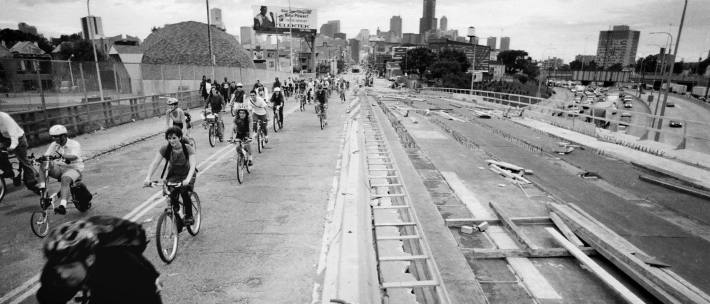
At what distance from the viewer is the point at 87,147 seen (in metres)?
13.5

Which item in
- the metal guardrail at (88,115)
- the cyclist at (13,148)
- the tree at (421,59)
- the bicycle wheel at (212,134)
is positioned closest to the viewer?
the cyclist at (13,148)

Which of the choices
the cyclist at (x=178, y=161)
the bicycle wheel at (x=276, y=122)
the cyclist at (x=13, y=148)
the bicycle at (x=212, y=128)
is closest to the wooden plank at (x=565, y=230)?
the cyclist at (x=178, y=161)

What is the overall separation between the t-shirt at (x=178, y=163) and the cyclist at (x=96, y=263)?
11.1 feet

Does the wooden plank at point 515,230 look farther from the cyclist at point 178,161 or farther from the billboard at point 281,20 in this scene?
the billboard at point 281,20

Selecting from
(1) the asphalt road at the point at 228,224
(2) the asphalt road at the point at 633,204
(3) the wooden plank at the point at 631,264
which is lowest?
(2) the asphalt road at the point at 633,204

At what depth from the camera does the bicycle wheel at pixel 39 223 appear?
6.38m

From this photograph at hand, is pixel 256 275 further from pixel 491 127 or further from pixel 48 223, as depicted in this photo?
pixel 491 127

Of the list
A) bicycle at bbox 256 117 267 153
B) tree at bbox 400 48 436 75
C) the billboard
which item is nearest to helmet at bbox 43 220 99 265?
bicycle at bbox 256 117 267 153

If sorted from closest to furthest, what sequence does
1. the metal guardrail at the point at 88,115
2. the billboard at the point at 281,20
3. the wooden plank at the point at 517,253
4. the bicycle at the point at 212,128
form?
the wooden plank at the point at 517,253 < the metal guardrail at the point at 88,115 < the bicycle at the point at 212,128 < the billboard at the point at 281,20

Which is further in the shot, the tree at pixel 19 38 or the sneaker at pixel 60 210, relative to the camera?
the tree at pixel 19 38

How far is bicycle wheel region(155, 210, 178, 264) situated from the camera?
5.29m

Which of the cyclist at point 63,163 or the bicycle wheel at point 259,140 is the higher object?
the cyclist at point 63,163

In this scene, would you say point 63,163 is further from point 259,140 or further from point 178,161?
point 259,140

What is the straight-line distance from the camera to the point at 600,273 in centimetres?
537
